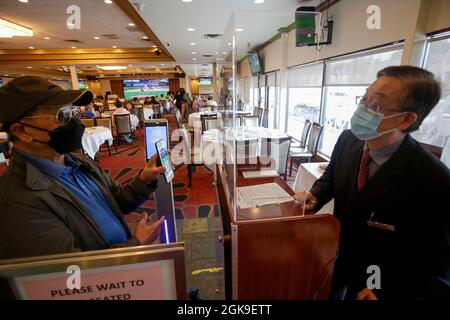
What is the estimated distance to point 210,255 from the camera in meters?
2.27

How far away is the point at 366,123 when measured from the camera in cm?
101

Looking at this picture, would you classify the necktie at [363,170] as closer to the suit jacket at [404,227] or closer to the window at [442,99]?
the suit jacket at [404,227]

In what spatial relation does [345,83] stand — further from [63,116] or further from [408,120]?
[63,116]

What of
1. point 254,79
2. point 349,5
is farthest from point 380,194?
point 254,79

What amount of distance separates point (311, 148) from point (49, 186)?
3.76 meters

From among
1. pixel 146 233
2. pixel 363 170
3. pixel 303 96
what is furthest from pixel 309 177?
pixel 303 96

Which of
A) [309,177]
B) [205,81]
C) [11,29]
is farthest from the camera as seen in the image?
[205,81]

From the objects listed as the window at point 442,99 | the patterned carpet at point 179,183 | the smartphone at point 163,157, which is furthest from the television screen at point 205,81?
the smartphone at point 163,157

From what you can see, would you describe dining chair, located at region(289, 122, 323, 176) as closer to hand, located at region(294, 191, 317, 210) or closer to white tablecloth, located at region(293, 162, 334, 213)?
white tablecloth, located at region(293, 162, 334, 213)

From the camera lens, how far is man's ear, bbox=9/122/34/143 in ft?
2.58

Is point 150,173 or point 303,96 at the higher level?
point 303,96

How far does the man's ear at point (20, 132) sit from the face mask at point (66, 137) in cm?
3

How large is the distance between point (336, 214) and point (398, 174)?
1.21 feet

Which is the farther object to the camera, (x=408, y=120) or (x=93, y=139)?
(x=93, y=139)
